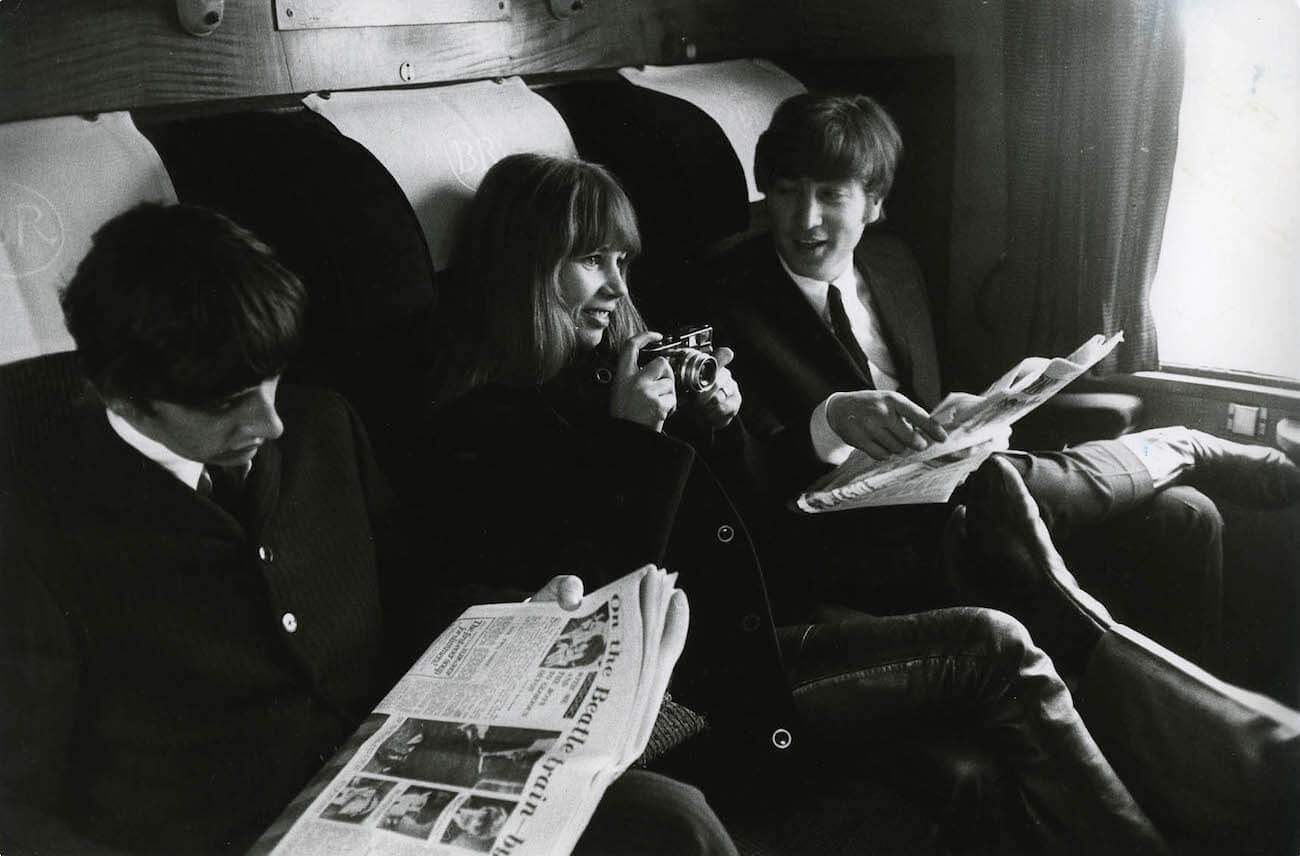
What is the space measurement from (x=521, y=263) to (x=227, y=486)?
0.36m

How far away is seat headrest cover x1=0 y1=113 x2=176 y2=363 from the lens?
714 millimetres

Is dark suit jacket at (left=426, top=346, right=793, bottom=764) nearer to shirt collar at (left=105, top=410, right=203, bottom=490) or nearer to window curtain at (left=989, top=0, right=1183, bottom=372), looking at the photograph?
shirt collar at (left=105, top=410, right=203, bottom=490)

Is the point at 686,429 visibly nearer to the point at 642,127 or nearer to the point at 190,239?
the point at 642,127

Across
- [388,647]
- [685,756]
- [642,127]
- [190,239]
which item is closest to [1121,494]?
[685,756]

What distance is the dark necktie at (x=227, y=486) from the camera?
79cm

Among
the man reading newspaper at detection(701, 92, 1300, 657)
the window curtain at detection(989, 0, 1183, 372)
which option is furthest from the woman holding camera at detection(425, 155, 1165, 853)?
the window curtain at detection(989, 0, 1183, 372)

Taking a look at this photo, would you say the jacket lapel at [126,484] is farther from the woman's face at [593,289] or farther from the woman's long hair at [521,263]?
the woman's face at [593,289]

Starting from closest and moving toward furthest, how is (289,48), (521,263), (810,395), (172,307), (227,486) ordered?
(172,307)
(227,486)
(289,48)
(521,263)
(810,395)

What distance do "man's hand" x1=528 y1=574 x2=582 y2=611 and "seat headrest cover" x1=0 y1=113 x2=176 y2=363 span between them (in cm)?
42

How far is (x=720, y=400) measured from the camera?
1.14 metres

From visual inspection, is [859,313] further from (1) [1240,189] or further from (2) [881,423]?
(1) [1240,189]

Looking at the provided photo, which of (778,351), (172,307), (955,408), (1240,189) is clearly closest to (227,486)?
(172,307)

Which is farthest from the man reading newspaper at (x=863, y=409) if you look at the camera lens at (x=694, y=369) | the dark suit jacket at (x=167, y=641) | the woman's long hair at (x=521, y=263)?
the dark suit jacket at (x=167, y=641)

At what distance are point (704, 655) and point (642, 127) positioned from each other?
588 millimetres
